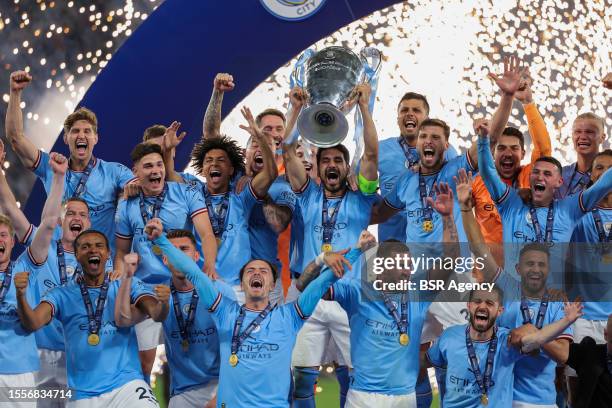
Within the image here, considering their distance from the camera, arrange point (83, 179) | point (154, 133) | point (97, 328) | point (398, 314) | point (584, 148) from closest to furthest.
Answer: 1. point (97, 328)
2. point (398, 314)
3. point (584, 148)
4. point (83, 179)
5. point (154, 133)

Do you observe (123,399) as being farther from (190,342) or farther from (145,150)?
(145,150)

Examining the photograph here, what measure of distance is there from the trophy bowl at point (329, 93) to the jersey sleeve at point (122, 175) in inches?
41.8

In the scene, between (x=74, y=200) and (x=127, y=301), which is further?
(x=74, y=200)

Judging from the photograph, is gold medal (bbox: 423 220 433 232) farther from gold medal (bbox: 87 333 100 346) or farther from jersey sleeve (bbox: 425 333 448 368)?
gold medal (bbox: 87 333 100 346)

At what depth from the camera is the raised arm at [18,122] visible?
626 centimetres

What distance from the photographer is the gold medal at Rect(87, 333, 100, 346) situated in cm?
559

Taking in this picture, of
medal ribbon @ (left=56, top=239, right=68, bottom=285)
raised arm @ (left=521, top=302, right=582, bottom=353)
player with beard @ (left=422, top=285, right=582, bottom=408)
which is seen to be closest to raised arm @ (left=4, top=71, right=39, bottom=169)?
medal ribbon @ (left=56, top=239, right=68, bottom=285)

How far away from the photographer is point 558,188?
20.4ft

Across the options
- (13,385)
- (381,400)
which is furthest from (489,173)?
(13,385)

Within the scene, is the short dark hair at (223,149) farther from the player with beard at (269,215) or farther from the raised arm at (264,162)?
the raised arm at (264,162)

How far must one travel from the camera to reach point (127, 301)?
18.1 ft

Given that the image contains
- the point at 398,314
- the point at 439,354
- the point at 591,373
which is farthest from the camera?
the point at 398,314

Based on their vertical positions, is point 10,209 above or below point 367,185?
below

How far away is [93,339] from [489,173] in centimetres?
209
